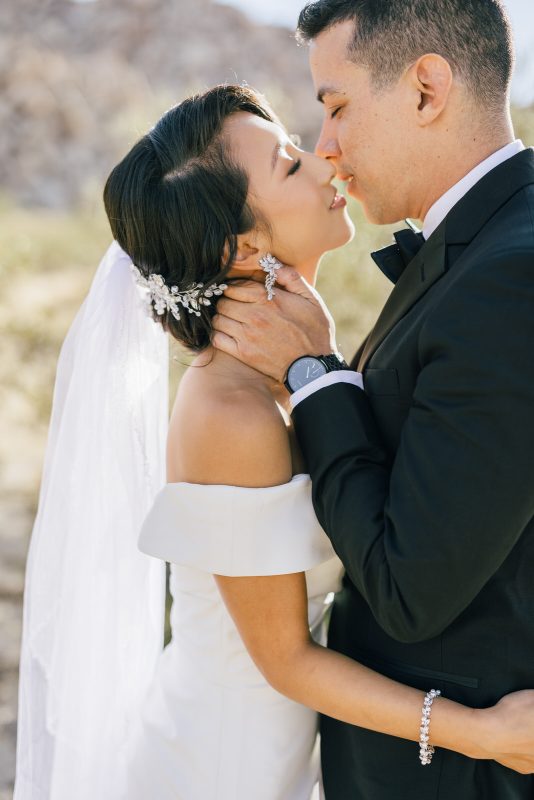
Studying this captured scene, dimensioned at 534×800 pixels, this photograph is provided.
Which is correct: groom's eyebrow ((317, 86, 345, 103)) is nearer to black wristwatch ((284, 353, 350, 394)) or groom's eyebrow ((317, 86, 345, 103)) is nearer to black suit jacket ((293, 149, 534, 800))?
black suit jacket ((293, 149, 534, 800))

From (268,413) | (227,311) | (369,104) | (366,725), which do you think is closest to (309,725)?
(366,725)

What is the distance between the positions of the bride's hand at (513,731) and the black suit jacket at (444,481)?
0.16ft

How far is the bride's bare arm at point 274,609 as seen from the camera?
216cm

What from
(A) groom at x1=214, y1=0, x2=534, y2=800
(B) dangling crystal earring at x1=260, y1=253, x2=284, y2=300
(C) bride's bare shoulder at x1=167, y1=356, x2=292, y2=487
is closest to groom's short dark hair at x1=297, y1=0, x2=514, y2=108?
(A) groom at x1=214, y1=0, x2=534, y2=800

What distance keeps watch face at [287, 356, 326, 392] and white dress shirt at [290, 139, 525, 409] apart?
27 mm

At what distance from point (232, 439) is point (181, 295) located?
19.9 inches

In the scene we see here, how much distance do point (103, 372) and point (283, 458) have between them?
767 mm

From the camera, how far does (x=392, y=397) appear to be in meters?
2.13

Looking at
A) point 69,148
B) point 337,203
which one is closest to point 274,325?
point 337,203

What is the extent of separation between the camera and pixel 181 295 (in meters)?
2.50

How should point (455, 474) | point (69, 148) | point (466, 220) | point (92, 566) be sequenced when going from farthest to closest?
point (69, 148) < point (92, 566) < point (466, 220) < point (455, 474)

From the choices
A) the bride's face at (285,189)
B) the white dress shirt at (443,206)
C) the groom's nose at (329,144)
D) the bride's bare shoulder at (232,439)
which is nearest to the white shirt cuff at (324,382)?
the white dress shirt at (443,206)

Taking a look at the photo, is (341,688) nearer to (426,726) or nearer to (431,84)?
(426,726)

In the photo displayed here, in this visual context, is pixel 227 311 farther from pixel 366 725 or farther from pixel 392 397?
pixel 366 725
